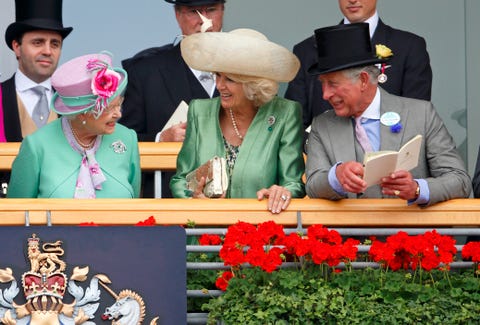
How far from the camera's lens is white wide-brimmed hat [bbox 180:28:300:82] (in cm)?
856

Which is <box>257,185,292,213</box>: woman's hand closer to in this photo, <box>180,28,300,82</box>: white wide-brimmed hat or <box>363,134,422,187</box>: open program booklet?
<box>363,134,422,187</box>: open program booklet

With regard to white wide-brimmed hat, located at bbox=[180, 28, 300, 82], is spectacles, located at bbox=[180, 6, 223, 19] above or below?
above

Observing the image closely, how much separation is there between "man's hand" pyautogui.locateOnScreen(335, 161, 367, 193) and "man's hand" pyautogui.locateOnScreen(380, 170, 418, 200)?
139mm

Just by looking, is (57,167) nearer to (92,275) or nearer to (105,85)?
(105,85)

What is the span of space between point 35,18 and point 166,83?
0.90 m

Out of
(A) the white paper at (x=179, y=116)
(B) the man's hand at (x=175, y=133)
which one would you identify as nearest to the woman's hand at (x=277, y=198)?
(B) the man's hand at (x=175, y=133)

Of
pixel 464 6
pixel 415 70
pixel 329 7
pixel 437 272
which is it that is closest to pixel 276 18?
pixel 329 7

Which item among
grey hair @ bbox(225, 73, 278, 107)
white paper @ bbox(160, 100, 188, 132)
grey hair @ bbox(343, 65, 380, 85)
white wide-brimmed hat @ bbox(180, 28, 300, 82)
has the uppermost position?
white wide-brimmed hat @ bbox(180, 28, 300, 82)

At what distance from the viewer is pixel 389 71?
32.0 feet

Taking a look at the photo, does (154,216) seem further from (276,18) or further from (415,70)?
(276,18)

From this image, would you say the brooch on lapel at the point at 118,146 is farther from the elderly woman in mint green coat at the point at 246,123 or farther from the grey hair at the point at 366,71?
the grey hair at the point at 366,71

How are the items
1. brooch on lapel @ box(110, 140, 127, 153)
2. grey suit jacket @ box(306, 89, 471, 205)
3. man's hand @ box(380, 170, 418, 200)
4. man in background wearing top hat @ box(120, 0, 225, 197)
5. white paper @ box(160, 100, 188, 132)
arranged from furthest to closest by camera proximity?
man in background wearing top hat @ box(120, 0, 225, 197), white paper @ box(160, 100, 188, 132), brooch on lapel @ box(110, 140, 127, 153), grey suit jacket @ box(306, 89, 471, 205), man's hand @ box(380, 170, 418, 200)

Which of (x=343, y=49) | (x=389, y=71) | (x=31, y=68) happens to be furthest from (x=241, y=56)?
(x=31, y=68)

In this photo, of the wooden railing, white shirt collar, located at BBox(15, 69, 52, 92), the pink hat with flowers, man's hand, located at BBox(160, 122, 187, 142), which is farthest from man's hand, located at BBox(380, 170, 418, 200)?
white shirt collar, located at BBox(15, 69, 52, 92)
